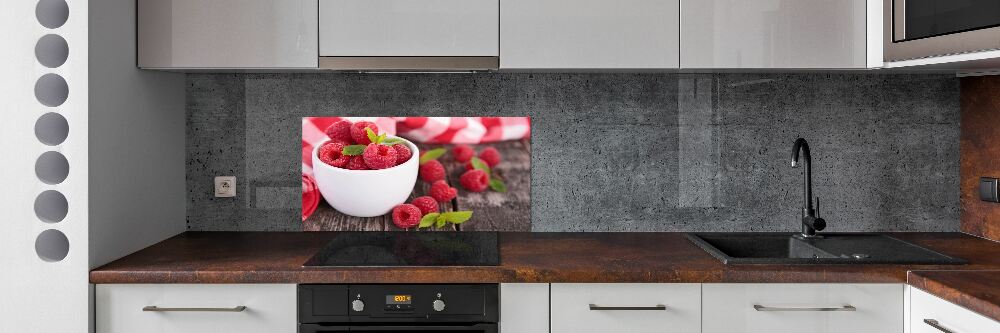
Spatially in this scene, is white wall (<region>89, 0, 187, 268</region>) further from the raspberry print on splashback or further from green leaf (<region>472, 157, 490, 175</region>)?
green leaf (<region>472, 157, 490, 175</region>)

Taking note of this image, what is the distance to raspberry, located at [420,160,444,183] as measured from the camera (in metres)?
2.45

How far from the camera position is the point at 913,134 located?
8.00 ft

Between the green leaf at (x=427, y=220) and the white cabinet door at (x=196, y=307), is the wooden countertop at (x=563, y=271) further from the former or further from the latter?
the green leaf at (x=427, y=220)

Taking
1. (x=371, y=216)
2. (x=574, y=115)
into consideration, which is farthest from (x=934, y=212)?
(x=371, y=216)

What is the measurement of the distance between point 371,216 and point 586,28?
93 centimetres

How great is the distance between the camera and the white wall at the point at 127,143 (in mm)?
1870

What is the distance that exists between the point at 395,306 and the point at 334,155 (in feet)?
2.51

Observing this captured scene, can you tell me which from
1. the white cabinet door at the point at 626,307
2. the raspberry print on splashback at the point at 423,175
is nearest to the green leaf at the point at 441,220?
the raspberry print on splashback at the point at 423,175

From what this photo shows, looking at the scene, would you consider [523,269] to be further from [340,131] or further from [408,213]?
[340,131]

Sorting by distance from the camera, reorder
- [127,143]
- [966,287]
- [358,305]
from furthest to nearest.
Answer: [127,143], [358,305], [966,287]
